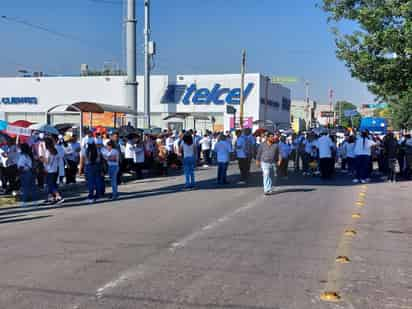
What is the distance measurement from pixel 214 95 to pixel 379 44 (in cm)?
3527

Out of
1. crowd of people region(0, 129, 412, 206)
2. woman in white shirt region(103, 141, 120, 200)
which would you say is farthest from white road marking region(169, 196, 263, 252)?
woman in white shirt region(103, 141, 120, 200)

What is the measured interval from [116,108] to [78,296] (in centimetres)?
1866

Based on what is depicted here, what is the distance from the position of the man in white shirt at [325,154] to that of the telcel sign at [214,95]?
31.9m

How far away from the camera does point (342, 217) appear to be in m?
10.8

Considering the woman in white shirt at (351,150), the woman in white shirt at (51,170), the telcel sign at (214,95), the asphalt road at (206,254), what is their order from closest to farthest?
the asphalt road at (206,254) < the woman in white shirt at (51,170) < the woman in white shirt at (351,150) < the telcel sign at (214,95)

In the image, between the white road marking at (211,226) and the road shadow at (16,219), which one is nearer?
the white road marking at (211,226)

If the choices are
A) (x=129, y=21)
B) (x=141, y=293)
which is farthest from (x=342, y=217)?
(x=129, y=21)

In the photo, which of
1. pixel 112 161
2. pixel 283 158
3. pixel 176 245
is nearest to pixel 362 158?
pixel 283 158

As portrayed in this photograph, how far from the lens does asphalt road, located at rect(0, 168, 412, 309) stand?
18.1 ft

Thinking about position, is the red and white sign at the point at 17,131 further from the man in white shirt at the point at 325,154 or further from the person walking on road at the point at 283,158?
the man in white shirt at the point at 325,154

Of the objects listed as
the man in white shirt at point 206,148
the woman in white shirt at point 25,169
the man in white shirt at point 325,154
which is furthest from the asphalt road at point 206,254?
the man in white shirt at point 206,148

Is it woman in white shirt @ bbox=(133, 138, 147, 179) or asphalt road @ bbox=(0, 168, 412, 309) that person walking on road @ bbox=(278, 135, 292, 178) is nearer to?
woman in white shirt @ bbox=(133, 138, 147, 179)

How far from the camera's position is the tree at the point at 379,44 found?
51.2 ft

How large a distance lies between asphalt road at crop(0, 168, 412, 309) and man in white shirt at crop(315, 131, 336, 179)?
18.8 feet
